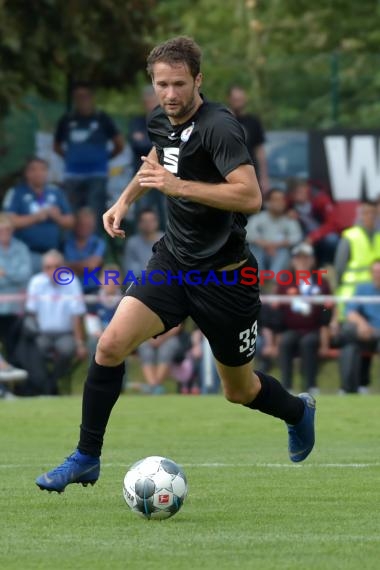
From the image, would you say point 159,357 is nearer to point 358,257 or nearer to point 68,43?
point 358,257

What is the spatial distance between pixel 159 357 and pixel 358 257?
2.50 meters

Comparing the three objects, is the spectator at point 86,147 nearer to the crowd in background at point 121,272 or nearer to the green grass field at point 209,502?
the crowd in background at point 121,272

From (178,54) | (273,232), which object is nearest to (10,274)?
(273,232)

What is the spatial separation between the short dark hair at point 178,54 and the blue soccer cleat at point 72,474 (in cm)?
194

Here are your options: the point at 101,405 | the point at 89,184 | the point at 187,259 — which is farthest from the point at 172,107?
the point at 89,184

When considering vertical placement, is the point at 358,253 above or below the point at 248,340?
below

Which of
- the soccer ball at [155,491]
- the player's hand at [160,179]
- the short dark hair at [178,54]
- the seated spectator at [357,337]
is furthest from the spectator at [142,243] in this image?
the soccer ball at [155,491]

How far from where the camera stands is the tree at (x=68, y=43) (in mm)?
18188

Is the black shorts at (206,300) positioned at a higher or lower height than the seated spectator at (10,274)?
higher

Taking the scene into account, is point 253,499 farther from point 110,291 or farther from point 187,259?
point 110,291

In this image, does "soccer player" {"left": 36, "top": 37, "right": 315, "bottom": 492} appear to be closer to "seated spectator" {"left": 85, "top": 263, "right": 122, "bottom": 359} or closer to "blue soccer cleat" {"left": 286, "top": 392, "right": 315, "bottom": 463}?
"blue soccer cleat" {"left": 286, "top": 392, "right": 315, "bottom": 463}

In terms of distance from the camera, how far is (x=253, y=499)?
24.6 ft

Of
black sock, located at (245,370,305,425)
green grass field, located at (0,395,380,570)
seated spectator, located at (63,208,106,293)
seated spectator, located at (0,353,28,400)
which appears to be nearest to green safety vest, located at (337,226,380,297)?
seated spectator, located at (63,208,106,293)

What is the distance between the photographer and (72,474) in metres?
7.23
